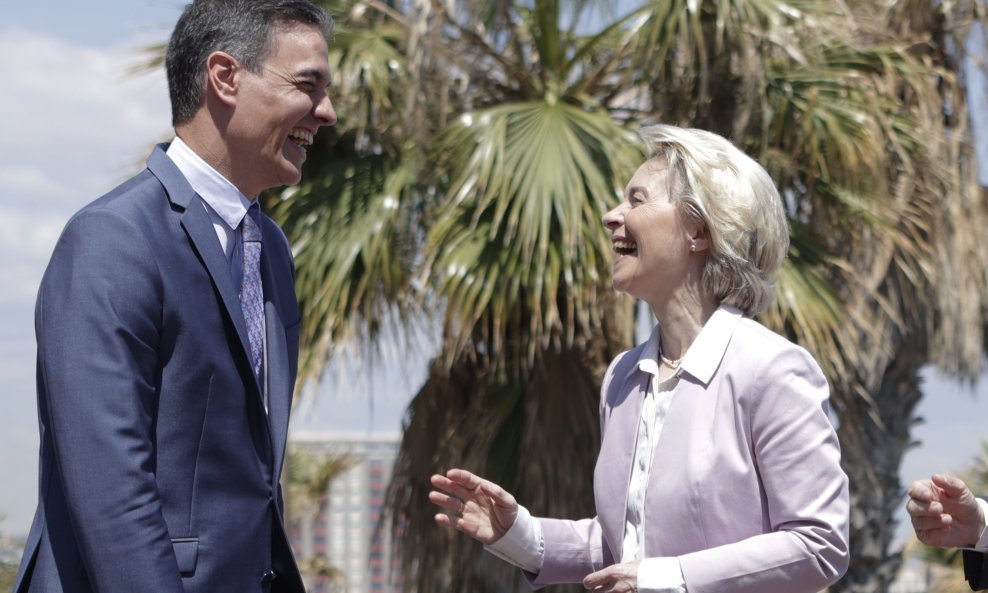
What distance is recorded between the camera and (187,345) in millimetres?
1771

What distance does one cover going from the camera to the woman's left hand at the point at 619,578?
6.60 feet

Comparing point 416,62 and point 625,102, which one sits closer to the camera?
point 416,62

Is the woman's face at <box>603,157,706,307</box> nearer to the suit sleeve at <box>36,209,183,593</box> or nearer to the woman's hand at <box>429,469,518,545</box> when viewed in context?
the woman's hand at <box>429,469,518,545</box>

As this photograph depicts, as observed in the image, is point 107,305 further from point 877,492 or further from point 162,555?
point 877,492

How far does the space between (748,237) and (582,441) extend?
3373 mm

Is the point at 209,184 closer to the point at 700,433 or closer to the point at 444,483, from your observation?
the point at 444,483

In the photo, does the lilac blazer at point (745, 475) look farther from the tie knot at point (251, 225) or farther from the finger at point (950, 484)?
the tie knot at point (251, 225)

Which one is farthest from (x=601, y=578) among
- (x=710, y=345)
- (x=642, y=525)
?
(x=710, y=345)

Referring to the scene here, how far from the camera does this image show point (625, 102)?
596 cm

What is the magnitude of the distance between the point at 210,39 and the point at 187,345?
0.53 metres

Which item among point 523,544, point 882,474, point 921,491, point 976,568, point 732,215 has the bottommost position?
point 882,474

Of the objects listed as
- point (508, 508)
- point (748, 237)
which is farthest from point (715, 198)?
point (508, 508)

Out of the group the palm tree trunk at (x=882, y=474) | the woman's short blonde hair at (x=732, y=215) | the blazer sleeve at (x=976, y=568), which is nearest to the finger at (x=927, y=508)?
the blazer sleeve at (x=976, y=568)

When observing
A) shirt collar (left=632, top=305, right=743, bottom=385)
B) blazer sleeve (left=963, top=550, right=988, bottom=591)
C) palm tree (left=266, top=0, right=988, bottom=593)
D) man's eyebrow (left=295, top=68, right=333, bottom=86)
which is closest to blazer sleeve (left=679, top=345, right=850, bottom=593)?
shirt collar (left=632, top=305, right=743, bottom=385)
